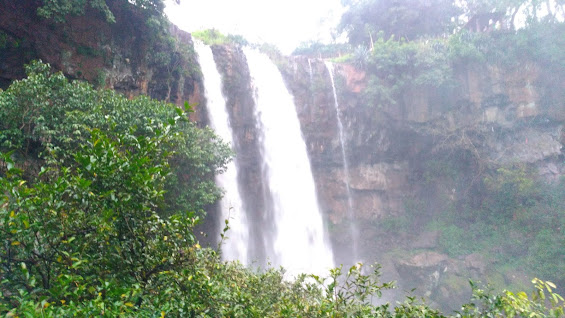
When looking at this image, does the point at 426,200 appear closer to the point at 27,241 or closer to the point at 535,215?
the point at 535,215

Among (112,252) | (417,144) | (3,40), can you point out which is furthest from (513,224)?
(3,40)

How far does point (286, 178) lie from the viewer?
669 inches

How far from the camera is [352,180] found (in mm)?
19750

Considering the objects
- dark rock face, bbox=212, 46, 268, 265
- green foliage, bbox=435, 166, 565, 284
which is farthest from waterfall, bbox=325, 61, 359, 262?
dark rock face, bbox=212, 46, 268, 265

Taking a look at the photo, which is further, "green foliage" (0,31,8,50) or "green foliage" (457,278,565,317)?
"green foliage" (0,31,8,50)

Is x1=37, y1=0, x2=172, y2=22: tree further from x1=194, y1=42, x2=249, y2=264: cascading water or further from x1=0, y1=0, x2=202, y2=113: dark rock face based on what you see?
x1=194, y1=42, x2=249, y2=264: cascading water

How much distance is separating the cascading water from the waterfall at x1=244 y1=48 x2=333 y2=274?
161 cm

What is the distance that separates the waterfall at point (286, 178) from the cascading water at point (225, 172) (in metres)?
1.61

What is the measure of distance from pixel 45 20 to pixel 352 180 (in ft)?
50.0

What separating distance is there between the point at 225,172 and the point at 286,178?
3463 millimetres

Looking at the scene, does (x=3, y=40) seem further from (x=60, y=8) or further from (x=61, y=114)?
(x=61, y=114)

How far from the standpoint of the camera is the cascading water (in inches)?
572

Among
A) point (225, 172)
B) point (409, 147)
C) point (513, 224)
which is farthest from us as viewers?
point (409, 147)

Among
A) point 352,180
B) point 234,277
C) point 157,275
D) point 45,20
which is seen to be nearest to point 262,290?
point 234,277
